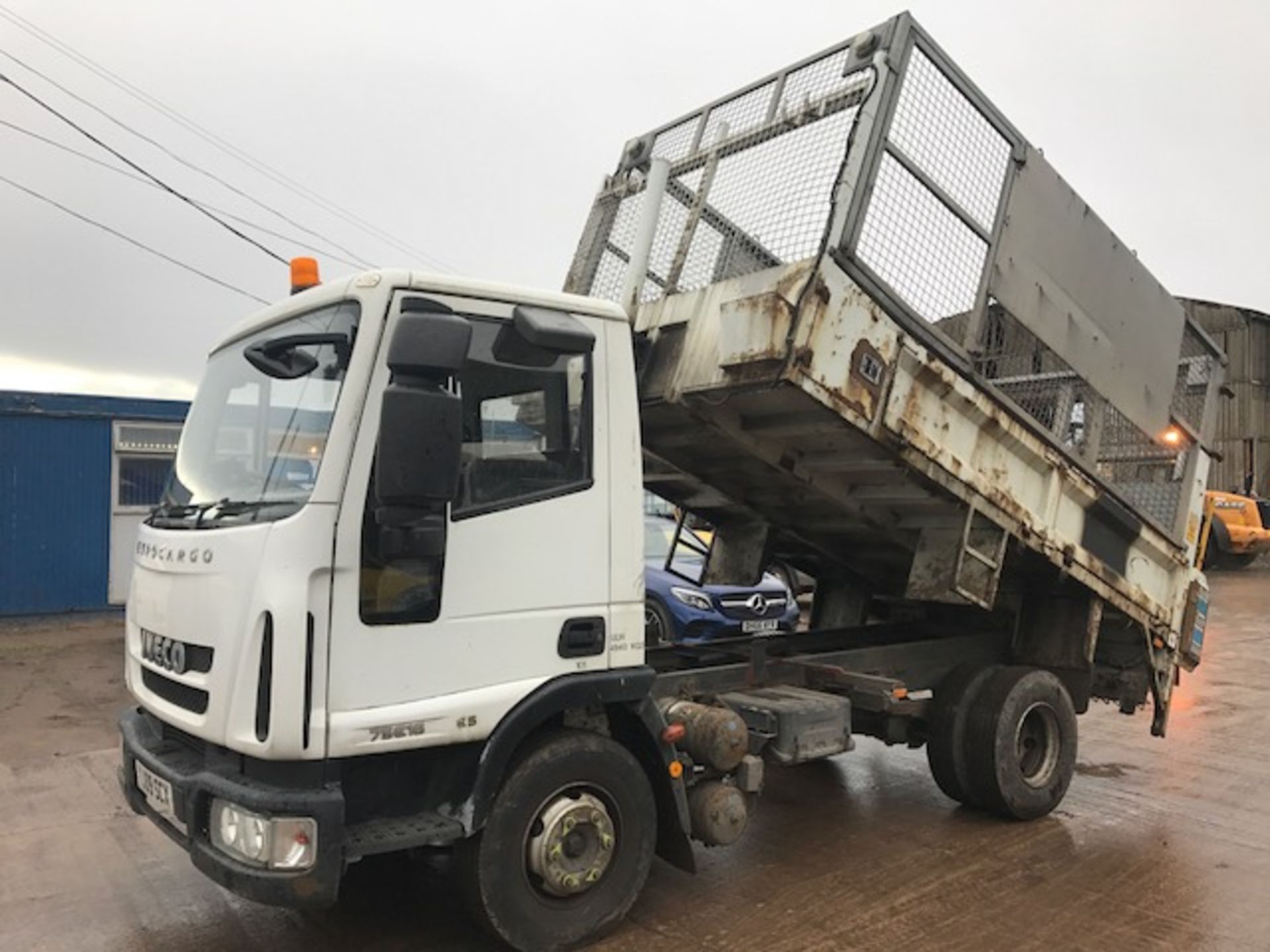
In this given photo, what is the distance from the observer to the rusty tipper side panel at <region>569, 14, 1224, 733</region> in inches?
163

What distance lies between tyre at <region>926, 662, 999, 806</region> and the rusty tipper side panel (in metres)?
0.68

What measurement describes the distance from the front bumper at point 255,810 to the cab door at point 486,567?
173 millimetres

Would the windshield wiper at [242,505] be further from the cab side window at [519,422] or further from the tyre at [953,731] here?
the tyre at [953,731]

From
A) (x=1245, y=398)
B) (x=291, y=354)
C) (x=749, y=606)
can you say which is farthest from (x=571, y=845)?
(x=1245, y=398)

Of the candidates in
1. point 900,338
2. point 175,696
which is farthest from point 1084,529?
point 175,696

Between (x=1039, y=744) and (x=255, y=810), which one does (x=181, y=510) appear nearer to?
(x=255, y=810)

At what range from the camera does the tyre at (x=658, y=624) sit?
9570 millimetres

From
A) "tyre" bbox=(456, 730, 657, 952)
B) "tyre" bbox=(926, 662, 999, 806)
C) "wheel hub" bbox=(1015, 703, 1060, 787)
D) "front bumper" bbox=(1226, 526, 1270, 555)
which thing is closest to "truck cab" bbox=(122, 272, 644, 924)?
"tyre" bbox=(456, 730, 657, 952)

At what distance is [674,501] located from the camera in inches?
244

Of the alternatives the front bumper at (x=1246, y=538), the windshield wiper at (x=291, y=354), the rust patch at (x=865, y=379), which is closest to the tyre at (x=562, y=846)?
the windshield wiper at (x=291, y=354)

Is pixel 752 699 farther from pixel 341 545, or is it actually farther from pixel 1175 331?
pixel 1175 331

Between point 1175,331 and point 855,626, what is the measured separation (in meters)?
2.65

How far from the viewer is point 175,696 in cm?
348

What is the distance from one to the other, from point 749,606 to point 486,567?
21.3 ft
